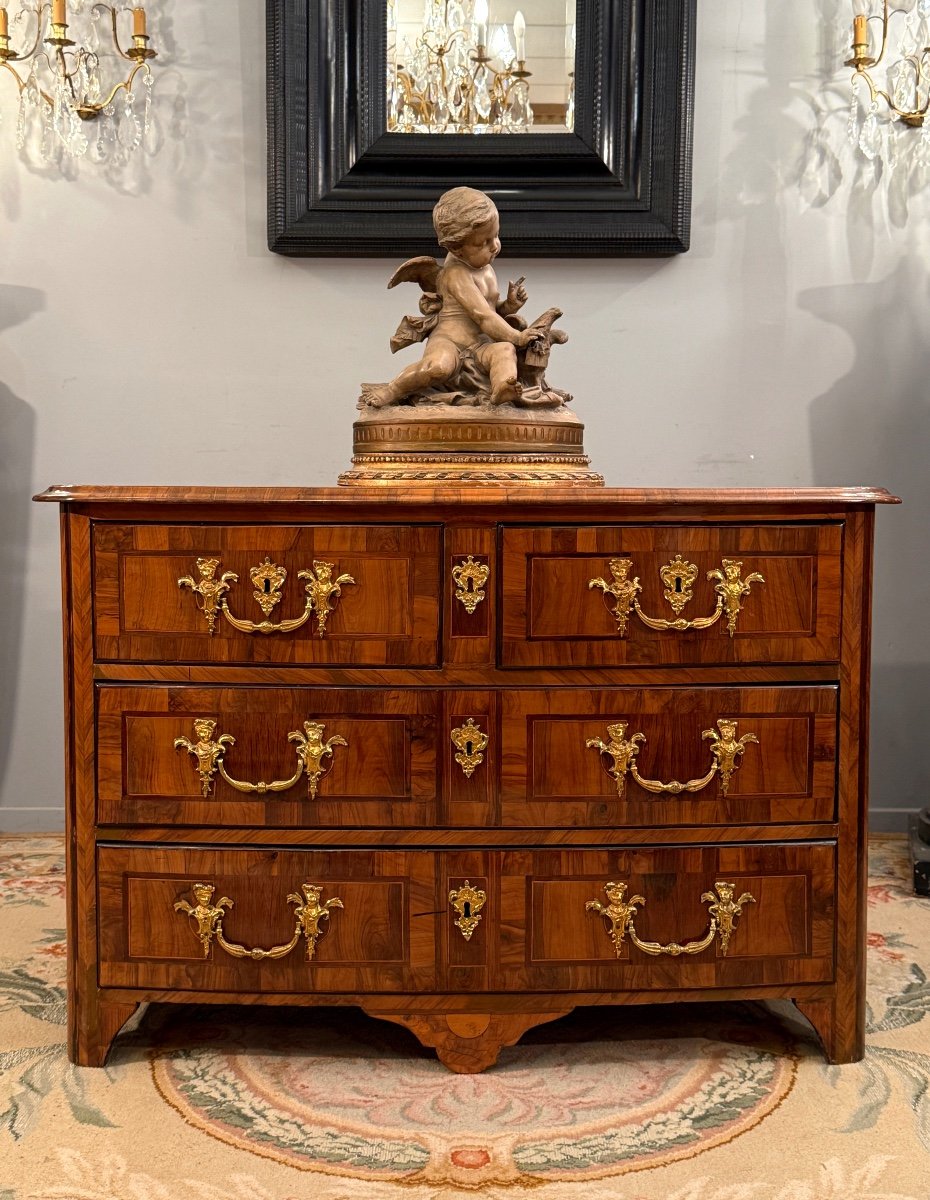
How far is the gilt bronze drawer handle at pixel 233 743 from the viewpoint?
1.59 meters

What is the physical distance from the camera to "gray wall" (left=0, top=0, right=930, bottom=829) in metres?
2.46

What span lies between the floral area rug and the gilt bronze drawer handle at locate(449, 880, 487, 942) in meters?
0.23

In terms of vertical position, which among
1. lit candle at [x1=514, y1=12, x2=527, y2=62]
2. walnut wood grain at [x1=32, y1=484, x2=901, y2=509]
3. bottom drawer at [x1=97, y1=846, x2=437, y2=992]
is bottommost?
bottom drawer at [x1=97, y1=846, x2=437, y2=992]

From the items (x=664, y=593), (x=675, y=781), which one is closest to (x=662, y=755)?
(x=675, y=781)

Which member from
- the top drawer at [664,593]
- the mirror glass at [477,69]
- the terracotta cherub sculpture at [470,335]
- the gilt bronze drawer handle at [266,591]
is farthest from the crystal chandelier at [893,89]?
the gilt bronze drawer handle at [266,591]

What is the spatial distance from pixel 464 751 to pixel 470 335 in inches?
27.5

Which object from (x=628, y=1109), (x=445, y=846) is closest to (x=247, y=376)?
(x=445, y=846)

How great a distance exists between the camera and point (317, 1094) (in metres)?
1.59

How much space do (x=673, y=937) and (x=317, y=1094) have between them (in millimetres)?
554

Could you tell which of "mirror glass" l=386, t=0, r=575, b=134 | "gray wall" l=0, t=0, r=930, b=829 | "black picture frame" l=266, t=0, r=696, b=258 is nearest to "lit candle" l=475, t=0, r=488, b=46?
"mirror glass" l=386, t=0, r=575, b=134

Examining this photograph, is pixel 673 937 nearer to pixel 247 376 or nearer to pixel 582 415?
pixel 582 415

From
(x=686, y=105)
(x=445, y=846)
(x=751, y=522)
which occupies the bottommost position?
(x=445, y=846)

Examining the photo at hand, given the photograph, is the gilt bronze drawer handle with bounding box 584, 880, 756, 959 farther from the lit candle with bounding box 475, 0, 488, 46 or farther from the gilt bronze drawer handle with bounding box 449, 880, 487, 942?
the lit candle with bounding box 475, 0, 488, 46

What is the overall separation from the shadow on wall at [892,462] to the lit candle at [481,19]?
90 cm
